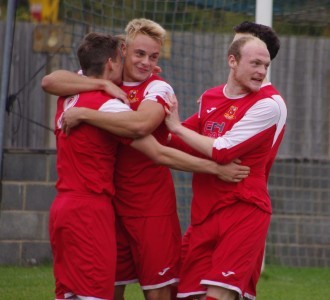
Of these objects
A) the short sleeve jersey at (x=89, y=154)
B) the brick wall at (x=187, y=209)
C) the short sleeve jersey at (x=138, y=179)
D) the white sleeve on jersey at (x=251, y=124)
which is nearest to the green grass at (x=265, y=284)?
the brick wall at (x=187, y=209)

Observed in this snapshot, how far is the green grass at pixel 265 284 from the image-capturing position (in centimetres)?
864

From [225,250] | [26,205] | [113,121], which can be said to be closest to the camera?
[113,121]

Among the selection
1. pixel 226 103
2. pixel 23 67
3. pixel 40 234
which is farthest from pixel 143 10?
pixel 226 103

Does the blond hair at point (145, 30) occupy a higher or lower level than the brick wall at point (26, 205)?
higher

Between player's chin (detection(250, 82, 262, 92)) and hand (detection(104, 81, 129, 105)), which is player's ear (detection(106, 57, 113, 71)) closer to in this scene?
hand (detection(104, 81, 129, 105))

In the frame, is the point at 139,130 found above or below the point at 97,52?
below

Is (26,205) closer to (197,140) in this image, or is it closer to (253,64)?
(197,140)

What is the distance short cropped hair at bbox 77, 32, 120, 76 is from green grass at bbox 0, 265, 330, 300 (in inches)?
122

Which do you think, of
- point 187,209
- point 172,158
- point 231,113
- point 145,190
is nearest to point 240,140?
point 231,113

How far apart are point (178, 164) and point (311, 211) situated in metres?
5.38

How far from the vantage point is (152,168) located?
19.4 feet

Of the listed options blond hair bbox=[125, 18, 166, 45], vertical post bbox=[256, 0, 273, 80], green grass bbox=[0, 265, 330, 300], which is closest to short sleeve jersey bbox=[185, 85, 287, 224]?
blond hair bbox=[125, 18, 166, 45]

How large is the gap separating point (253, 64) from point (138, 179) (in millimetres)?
920

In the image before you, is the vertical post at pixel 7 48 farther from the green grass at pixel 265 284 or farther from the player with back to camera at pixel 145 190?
the player with back to camera at pixel 145 190
